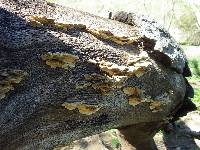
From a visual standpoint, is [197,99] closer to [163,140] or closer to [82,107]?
[163,140]

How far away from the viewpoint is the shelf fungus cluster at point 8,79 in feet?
6.17

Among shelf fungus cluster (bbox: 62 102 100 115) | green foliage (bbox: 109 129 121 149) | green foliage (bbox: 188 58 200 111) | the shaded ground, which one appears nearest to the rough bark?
shelf fungus cluster (bbox: 62 102 100 115)

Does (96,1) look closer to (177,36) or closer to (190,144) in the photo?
(177,36)

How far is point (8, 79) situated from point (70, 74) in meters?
0.40

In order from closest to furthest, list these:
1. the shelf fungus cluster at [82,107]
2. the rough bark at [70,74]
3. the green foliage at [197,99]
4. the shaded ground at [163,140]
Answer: the rough bark at [70,74] → the shelf fungus cluster at [82,107] → the shaded ground at [163,140] → the green foliage at [197,99]

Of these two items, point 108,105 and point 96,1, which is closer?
point 108,105

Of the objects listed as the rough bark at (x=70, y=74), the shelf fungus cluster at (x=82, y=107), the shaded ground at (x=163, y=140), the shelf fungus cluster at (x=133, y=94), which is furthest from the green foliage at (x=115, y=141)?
the shelf fungus cluster at (x=82, y=107)

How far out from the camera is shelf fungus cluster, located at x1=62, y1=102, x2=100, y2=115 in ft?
7.14

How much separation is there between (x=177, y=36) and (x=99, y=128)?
4.44m

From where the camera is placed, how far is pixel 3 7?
2105 millimetres

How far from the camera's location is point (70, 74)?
2.19 metres

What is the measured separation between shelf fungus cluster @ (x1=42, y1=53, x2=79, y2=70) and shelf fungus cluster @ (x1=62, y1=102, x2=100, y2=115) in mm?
204

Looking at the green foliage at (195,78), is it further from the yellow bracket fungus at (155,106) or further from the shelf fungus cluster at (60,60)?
the shelf fungus cluster at (60,60)

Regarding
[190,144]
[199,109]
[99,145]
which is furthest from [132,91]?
[199,109]
